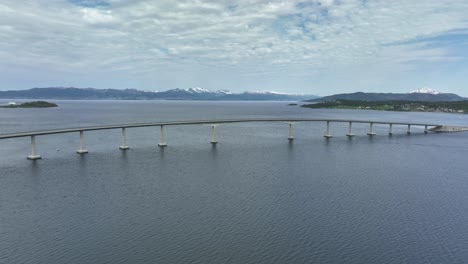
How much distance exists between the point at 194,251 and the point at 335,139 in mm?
65498

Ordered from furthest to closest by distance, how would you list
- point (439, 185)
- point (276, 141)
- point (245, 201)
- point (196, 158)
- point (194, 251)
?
A: 1. point (276, 141)
2. point (196, 158)
3. point (439, 185)
4. point (245, 201)
5. point (194, 251)

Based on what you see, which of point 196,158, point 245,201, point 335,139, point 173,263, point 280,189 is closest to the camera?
point 173,263

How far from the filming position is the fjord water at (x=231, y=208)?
920 inches

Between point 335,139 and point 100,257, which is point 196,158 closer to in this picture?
point 100,257

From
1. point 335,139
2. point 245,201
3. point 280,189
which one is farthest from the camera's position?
point 335,139

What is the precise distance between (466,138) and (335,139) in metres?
32.5

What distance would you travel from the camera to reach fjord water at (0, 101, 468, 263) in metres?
23.4

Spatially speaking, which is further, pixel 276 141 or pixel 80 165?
pixel 276 141

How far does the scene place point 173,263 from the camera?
2169cm

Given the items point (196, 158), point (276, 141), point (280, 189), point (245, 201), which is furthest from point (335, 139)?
point (245, 201)

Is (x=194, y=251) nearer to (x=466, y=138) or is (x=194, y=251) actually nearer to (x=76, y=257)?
(x=76, y=257)

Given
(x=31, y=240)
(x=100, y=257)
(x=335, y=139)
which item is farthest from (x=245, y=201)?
(x=335, y=139)

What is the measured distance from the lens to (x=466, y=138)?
85250 millimetres

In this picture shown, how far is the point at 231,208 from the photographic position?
31.1 meters
